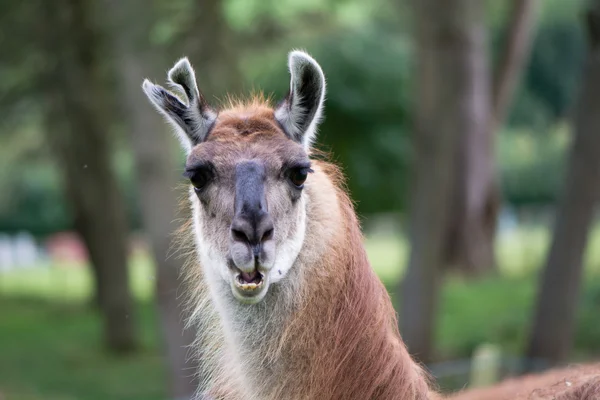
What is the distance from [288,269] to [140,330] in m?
16.3

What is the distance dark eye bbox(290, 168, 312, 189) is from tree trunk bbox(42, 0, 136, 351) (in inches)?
473

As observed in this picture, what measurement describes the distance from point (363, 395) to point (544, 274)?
7.38m

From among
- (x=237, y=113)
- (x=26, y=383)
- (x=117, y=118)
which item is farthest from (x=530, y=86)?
(x=237, y=113)

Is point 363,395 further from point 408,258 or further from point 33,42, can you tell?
point 33,42

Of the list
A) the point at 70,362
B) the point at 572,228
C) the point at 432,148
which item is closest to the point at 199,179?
the point at 432,148

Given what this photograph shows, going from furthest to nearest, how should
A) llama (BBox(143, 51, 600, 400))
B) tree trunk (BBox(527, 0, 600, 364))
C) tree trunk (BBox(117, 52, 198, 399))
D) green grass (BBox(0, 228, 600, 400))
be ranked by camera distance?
green grass (BBox(0, 228, 600, 400))
tree trunk (BBox(527, 0, 600, 364))
tree trunk (BBox(117, 52, 198, 399))
llama (BBox(143, 51, 600, 400))

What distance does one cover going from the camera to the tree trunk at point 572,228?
10.2 meters

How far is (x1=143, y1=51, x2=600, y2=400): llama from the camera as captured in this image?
413 cm

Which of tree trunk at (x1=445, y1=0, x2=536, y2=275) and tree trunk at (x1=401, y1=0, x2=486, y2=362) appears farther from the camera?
tree trunk at (x1=445, y1=0, x2=536, y2=275)

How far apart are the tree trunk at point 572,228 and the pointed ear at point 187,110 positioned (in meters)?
6.82

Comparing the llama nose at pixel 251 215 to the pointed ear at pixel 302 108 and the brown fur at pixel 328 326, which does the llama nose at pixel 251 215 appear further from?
the pointed ear at pixel 302 108

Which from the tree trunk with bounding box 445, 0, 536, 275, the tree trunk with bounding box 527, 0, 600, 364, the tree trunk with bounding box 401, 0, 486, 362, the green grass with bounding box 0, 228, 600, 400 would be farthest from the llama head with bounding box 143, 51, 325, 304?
the tree trunk with bounding box 445, 0, 536, 275

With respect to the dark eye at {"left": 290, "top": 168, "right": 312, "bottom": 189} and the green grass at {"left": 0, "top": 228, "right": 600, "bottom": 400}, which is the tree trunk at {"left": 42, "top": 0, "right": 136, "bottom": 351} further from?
the dark eye at {"left": 290, "top": 168, "right": 312, "bottom": 189}

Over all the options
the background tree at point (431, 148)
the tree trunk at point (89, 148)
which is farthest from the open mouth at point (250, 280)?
the tree trunk at point (89, 148)
